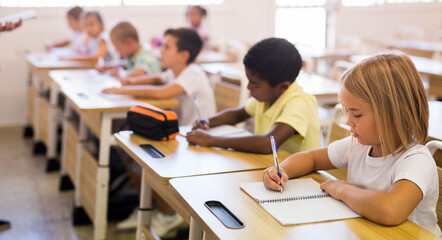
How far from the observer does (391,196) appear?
1.22m

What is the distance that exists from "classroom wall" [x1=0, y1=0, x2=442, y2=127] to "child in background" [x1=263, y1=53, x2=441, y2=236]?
4.41 meters

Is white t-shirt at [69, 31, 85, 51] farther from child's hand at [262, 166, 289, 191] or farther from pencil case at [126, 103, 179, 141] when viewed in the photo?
child's hand at [262, 166, 289, 191]

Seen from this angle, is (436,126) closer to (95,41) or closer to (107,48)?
(107,48)

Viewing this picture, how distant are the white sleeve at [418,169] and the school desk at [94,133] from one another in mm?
1503

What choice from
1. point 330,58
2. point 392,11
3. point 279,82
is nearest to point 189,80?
point 279,82

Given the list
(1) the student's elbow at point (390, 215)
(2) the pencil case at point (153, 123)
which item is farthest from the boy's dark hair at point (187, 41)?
(1) the student's elbow at point (390, 215)

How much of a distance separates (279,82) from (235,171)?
503 mm

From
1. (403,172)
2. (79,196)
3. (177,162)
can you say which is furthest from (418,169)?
(79,196)

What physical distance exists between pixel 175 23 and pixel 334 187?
187 inches

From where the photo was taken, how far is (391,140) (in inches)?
51.6

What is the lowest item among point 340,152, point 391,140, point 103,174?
point 103,174

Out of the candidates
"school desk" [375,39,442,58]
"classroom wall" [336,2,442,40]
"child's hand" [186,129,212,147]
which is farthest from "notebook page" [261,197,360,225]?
"classroom wall" [336,2,442,40]

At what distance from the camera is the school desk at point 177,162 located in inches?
63.1

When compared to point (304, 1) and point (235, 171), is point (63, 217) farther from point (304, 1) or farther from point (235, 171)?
point (304, 1)
